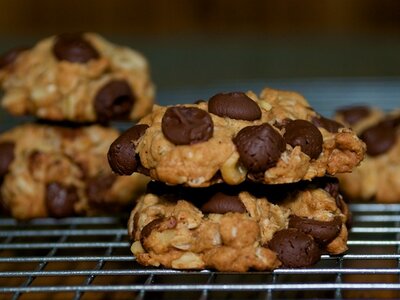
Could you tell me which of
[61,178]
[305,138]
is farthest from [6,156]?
[305,138]

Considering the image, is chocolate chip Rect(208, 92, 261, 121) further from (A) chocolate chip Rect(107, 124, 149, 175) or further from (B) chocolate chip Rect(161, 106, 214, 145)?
(A) chocolate chip Rect(107, 124, 149, 175)

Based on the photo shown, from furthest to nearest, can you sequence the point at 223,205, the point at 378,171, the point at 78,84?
the point at 378,171, the point at 78,84, the point at 223,205

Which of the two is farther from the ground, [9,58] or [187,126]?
[187,126]

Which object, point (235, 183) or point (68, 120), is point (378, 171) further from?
point (68, 120)

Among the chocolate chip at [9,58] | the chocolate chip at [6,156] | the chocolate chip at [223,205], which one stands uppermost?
the chocolate chip at [9,58]

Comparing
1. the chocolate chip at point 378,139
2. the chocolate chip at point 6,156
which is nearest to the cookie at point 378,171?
the chocolate chip at point 378,139

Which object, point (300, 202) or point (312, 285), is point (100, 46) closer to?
point (300, 202)

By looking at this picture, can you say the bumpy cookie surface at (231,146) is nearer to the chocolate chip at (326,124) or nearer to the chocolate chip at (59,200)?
the chocolate chip at (326,124)
